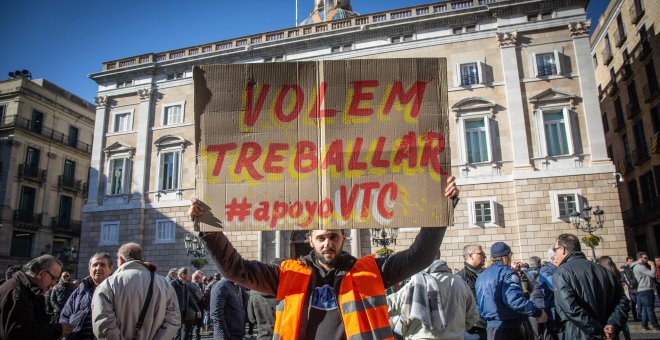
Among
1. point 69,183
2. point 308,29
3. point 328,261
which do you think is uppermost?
point 308,29

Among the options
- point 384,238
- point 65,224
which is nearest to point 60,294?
point 384,238

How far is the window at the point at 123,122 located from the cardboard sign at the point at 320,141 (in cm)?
2731

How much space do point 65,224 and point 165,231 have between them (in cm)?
1544

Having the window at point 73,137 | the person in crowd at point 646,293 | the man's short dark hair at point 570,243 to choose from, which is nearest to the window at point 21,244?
the window at point 73,137

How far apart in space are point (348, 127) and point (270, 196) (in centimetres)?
65

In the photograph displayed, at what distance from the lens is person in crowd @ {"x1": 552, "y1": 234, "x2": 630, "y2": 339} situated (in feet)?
15.2

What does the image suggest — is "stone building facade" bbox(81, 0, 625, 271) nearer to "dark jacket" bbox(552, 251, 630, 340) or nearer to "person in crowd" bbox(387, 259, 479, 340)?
"person in crowd" bbox(387, 259, 479, 340)

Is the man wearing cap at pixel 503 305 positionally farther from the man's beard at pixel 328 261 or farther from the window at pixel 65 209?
the window at pixel 65 209

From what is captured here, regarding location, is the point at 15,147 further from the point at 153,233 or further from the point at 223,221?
the point at 223,221

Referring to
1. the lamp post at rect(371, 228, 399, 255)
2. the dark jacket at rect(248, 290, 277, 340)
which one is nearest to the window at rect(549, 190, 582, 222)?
the lamp post at rect(371, 228, 399, 255)

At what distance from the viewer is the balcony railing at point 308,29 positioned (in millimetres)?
23125

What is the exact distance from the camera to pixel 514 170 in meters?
20.3

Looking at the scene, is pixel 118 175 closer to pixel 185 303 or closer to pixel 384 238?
pixel 384 238

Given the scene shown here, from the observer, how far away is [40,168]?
111 ft
